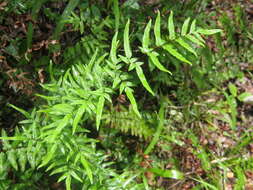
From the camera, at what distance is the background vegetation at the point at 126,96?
6.60 ft

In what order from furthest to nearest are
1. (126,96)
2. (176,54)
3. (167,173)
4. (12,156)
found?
(126,96), (167,173), (12,156), (176,54)

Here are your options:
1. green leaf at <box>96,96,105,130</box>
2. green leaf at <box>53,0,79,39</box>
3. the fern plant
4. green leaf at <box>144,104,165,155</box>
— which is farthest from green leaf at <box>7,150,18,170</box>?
green leaf at <box>144,104,165,155</box>

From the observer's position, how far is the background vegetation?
6.60 ft

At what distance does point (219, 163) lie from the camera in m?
2.90

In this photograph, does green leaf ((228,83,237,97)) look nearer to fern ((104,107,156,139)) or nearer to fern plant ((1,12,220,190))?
fern ((104,107,156,139))

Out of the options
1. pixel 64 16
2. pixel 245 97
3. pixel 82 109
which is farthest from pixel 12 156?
pixel 245 97

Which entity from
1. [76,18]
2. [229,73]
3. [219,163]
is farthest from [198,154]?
[76,18]

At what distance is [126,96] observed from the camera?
2.90 m

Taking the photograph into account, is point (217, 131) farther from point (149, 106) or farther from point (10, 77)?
point (10, 77)

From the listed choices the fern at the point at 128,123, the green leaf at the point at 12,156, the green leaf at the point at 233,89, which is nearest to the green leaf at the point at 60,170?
the green leaf at the point at 12,156

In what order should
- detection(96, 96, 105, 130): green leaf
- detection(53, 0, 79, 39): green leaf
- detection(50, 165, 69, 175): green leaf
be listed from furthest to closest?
detection(53, 0, 79, 39): green leaf
detection(50, 165, 69, 175): green leaf
detection(96, 96, 105, 130): green leaf

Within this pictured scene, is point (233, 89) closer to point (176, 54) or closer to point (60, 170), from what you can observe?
point (176, 54)

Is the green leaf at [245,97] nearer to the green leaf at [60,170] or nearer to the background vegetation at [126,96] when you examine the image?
the background vegetation at [126,96]

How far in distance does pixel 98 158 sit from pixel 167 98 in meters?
1.21
